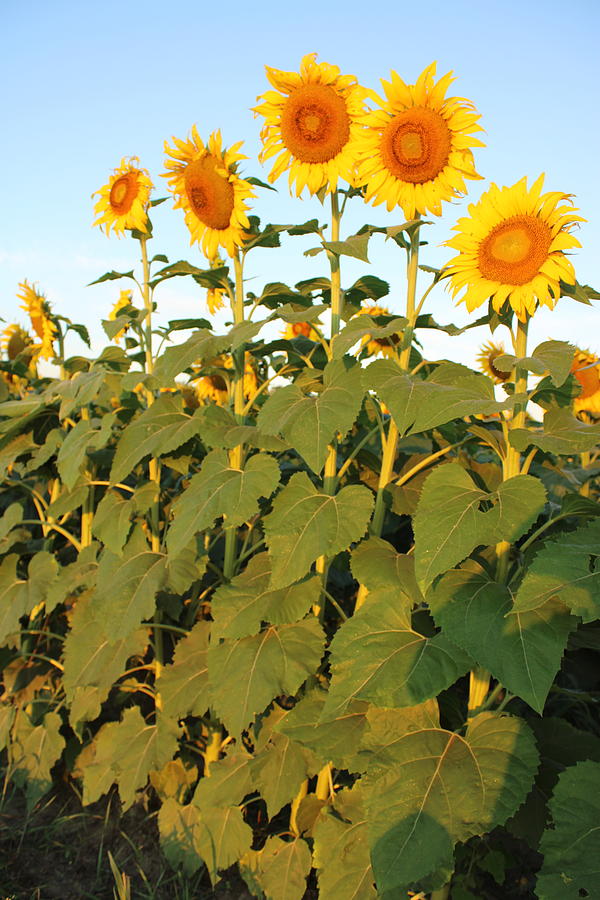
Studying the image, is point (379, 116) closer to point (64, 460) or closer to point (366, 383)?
point (366, 383)

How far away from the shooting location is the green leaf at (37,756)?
10.3ft

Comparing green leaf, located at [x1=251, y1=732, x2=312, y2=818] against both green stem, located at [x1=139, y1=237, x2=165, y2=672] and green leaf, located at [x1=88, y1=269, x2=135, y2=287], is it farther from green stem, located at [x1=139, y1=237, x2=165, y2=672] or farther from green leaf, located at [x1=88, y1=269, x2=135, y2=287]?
green leaf, located at [x1=88, y1=269, x2=135, y2=287]

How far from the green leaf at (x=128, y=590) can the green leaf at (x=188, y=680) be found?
27cm

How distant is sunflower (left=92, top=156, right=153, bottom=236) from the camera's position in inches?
120

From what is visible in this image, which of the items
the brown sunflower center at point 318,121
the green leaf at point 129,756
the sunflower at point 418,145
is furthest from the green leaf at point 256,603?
the brown sunflower center at point 318,121

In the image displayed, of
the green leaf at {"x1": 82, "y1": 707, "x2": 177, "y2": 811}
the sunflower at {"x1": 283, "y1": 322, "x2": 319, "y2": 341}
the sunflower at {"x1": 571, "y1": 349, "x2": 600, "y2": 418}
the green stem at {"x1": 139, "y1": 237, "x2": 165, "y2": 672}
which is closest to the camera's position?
the green leaf at {"x1": 82, "y1": 707, "x2": 177, "y2": 811}

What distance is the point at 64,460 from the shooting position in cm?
289

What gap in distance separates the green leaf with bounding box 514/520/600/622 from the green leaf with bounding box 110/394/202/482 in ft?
4.54

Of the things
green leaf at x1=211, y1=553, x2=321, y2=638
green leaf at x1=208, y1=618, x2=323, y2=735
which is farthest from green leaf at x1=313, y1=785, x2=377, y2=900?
green leaf at x1=211, y1=553, x2=321, y2=638

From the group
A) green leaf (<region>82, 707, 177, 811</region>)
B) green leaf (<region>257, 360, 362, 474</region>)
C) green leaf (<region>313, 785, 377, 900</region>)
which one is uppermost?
green leaf (<region>257, 360, 362, 474</region>)

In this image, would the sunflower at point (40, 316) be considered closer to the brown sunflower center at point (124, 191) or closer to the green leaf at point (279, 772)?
the brown sunflower center at point (124, 191)

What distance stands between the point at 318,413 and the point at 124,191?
1605mm

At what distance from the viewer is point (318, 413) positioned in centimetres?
216

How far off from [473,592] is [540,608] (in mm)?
170
